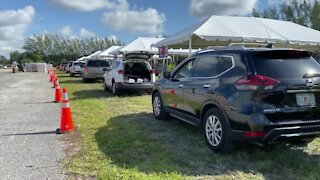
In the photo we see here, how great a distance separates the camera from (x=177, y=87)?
7.54 metres

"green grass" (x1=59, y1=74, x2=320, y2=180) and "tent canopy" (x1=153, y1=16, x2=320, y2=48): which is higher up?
"tent canopy" (x1=153, y1=16, x2=320, y2=48)

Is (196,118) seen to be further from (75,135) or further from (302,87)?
(75,135)

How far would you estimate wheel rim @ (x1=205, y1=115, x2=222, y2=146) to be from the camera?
5867 millimetres

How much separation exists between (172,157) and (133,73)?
376 inches

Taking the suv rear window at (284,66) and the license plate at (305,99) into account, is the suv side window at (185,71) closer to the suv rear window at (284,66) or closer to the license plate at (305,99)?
the suv rear window at (284,66)

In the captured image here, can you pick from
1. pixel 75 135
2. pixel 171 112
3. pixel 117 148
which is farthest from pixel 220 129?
pixel 75 135

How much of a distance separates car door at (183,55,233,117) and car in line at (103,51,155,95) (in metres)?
7.54

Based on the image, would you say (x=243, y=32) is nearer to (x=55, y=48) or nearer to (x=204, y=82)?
(x=204, y=82)

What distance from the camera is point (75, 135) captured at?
745 cm

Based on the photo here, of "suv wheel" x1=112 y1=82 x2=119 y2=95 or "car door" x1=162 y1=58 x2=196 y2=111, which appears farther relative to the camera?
"suv wheel" x1=112 y1=82 x2=119 y2=95

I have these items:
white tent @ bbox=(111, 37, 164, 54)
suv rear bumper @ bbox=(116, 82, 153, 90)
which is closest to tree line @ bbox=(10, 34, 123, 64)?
white tent @ bbox=(111, 37, 164, 54)

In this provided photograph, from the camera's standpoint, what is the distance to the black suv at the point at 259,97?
16.9 ft

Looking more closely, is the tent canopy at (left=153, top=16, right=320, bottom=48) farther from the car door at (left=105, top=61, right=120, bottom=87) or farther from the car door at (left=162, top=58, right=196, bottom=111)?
the car door at (left=162, top=58, right=196, bottom=111)

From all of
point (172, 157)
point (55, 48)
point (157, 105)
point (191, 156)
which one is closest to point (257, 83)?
point (191, 156)
